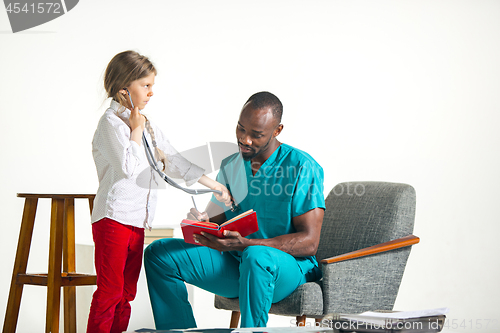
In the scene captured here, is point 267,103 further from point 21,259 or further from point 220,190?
point 21,259

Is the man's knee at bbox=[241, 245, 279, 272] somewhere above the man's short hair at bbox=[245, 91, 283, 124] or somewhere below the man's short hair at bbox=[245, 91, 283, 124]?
below

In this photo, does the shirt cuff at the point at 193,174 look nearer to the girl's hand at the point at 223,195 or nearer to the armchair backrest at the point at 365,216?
the girl's hand at the point at 223,195

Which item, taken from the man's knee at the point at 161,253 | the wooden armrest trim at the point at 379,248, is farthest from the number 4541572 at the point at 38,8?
the wooden armrest trim at the point at 379,248

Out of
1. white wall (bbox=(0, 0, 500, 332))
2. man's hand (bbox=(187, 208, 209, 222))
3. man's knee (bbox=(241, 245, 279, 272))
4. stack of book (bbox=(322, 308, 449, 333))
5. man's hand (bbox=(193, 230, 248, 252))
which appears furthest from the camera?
white wall (bbox=(0, 0, 500, 332))

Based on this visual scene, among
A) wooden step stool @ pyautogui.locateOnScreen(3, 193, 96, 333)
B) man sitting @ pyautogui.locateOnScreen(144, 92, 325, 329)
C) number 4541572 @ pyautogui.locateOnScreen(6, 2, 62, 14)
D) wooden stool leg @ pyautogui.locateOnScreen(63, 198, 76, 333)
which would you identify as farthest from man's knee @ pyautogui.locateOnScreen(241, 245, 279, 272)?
number 4541572 @ pyautogui.locateOnScreen(6, 2, 62, 14)

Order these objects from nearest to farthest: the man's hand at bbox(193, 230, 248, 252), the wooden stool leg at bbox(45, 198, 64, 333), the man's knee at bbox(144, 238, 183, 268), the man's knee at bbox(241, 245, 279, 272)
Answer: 1. the man's knee at bbox(241, 245, 279, 272)
2. the man's hand at bbox(193, 230, 248, 252)
3. the man's knee at bbox(144, 238, 183, 268)
4. the wooden stool leg at bbox(45, 198, 64, 333)

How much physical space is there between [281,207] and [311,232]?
0.52ft

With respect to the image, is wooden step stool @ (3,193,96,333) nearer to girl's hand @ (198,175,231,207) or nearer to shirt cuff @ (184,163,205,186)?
shirt cuff @ (184,163,205,186)

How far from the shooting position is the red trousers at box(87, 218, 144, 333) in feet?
5.66

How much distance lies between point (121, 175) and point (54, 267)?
1.95 ft

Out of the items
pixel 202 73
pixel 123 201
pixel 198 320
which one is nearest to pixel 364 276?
pixel 123 201

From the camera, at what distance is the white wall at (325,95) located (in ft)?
9.98

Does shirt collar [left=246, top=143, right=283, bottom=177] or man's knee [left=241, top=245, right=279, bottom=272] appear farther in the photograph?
shirt collar [left=246, top=143, right=283, bottom=177]

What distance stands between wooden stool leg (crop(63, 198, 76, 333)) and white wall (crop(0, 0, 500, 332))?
842 mm
